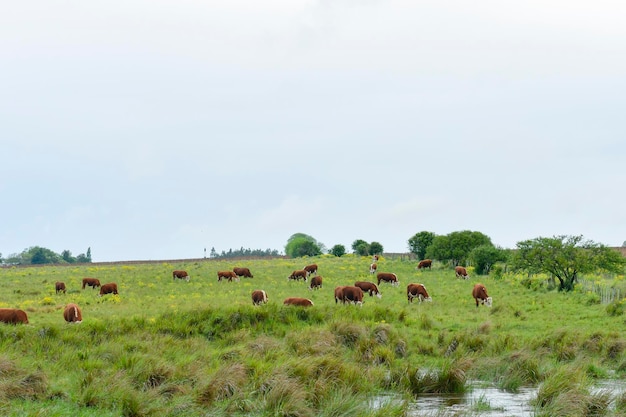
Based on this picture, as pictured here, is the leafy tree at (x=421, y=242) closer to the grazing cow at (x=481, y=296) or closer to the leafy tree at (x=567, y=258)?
the leafy tree at (x=567, y=258)

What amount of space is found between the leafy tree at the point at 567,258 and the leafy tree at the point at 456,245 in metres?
21.7

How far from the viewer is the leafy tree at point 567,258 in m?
43.9

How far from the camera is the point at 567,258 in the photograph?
146ft

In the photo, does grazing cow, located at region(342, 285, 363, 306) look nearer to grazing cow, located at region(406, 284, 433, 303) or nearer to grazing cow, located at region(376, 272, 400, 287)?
grazing cow, located at region(406, 284, 433, 303)

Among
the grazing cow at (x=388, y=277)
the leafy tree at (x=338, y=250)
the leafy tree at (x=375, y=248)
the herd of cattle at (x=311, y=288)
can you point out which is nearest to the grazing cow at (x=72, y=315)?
the herd of cattle at (x=311, y=288)

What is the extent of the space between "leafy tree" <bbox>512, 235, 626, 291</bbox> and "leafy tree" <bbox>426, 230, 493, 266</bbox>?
71.3ft

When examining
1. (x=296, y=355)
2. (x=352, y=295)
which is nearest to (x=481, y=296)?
(x=352, y=295)

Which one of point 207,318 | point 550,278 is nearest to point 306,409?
point 207,318

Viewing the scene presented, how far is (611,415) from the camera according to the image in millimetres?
13148

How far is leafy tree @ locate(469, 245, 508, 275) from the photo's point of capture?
60812 mm

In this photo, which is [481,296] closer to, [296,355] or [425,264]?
[296,355]

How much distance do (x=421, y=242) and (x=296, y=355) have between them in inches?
2682

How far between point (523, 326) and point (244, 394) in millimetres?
16346

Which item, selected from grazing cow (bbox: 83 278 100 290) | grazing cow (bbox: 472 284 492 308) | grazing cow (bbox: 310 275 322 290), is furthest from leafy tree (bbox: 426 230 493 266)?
grazing cow (bbox: 83 278 100 290)
